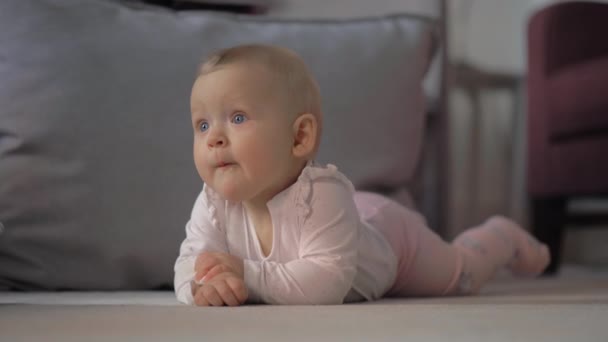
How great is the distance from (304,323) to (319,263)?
20 cm

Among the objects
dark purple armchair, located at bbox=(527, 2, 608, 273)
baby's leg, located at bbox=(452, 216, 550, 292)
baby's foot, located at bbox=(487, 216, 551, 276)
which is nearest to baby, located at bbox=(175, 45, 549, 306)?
baby's leg, located at bbox=(452, 216, 550, 292)

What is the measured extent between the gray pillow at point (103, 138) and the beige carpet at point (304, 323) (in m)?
0.32

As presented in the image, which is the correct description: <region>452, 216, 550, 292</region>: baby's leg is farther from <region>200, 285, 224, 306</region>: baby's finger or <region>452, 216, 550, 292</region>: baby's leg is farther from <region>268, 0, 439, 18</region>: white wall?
<region>268, 0, 439, 18</region>: white wall

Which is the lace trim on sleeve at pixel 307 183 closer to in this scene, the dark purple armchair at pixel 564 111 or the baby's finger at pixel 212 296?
the baby's finger at pixel 212 296

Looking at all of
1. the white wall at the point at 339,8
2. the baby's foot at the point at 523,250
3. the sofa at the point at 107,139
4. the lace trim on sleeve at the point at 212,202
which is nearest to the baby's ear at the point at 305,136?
the lace trim on sleeve at the point at 212,202

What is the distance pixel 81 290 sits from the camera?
106 centimetres

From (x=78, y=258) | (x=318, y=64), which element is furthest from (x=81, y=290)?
(x=318, y=64)

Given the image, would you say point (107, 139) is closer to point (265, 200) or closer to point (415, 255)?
point (265, 200)

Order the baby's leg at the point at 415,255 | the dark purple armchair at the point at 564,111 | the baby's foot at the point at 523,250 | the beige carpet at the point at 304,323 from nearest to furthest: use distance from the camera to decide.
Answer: the beige carpet at the point at 304,323 → the baby's leg at the point at 415,255 → the baby's foot at the point at 523,250 → the dark purple armchair at the point at 564,111

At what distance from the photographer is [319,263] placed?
0.80 m

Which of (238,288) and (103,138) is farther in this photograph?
(103,138)

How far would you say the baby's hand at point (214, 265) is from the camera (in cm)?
78

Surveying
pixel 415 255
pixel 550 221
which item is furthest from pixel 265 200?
pixel 550 221

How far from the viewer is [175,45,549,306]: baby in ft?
2.61
